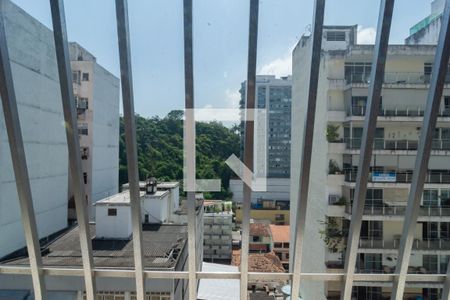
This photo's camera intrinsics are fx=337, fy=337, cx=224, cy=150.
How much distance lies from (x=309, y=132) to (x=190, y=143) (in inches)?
28.0

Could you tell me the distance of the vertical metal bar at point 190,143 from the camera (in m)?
1.81

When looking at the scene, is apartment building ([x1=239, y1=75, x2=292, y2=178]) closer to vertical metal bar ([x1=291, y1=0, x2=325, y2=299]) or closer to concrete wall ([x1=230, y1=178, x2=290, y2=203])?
Result: concrete wall ([x1=230, y1=178, x2=290, y2=203])

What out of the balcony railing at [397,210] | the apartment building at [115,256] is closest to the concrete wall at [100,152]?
the apartment building at [115,256]

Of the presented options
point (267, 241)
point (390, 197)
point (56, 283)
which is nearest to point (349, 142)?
point (390, 197)

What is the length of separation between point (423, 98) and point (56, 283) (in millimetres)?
5802

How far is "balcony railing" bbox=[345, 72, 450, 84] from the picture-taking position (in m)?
5.19

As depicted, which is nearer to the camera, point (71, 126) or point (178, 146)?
point (71, 126)

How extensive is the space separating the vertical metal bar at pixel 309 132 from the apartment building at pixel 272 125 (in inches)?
12.4

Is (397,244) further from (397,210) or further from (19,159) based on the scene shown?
(19,159)

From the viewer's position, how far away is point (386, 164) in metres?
5.31

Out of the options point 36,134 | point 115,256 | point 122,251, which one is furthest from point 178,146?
point 36,134

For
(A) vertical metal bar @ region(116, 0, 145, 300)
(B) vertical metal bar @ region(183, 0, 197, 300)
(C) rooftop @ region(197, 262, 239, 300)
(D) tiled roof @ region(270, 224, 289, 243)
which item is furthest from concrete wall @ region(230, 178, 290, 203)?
(C) rooftop @ region(197, 262, 239, 300)

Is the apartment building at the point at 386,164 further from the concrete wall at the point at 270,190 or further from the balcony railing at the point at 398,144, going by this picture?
the concrete wall at the point at 270,190

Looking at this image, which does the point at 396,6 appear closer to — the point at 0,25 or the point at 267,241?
the point at 0,25
